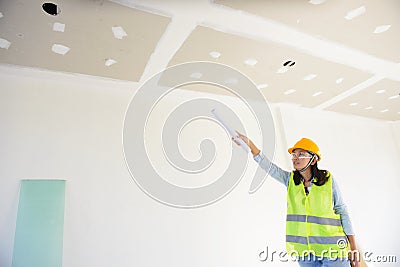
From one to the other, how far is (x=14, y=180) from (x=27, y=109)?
576 millimetres

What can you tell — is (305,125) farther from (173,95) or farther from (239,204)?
(173,95)

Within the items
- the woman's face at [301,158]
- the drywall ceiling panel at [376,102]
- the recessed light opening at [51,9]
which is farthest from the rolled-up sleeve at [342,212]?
the recessed light opening at [51,9]

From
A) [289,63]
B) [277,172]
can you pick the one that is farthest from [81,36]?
[277,172]

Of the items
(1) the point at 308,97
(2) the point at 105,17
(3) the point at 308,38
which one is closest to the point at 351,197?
(1) the point at 308,97

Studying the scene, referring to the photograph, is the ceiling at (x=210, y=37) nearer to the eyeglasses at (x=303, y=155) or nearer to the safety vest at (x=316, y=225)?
the eyeglasses at (x=303, y=155)

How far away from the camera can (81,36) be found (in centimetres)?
168

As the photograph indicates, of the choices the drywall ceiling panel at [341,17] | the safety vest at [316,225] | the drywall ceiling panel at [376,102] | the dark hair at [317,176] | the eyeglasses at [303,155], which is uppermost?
the drywall ceiling panel at [341,17]

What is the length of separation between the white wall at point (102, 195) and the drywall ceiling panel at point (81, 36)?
23 centimetres

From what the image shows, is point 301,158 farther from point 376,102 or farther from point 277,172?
point 376,102

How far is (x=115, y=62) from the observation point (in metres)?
2.01

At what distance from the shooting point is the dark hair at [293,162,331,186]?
1.84 m

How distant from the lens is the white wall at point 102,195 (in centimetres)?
192

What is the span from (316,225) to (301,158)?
51 cm

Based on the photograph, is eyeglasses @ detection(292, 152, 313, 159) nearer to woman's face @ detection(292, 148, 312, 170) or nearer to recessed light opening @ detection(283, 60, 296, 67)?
woman's face @ detection(292, 148, 312, 170)
